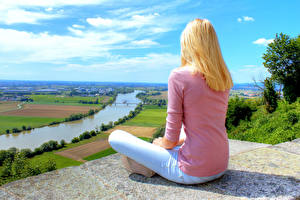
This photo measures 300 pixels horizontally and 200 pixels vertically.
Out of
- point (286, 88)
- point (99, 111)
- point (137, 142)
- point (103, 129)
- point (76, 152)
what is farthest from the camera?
point (99, 111)

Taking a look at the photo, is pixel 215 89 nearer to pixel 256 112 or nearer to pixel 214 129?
pixel 214 129

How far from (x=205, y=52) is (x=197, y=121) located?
1.56 ft

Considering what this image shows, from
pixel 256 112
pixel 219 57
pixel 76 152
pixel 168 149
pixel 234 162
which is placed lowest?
pixel 76 152

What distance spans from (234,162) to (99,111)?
58990 millimetres

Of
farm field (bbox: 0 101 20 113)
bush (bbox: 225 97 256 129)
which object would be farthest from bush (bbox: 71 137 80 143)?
farm field (bbox: 0 101 20 113)

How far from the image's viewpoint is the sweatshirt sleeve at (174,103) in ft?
4.78

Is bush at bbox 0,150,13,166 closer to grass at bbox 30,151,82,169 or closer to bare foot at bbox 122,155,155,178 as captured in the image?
grass at bbox 30,151,82,169

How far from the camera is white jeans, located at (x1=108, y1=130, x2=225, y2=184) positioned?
5.33ft

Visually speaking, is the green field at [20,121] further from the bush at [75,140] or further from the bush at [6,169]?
the bush at [6,169]

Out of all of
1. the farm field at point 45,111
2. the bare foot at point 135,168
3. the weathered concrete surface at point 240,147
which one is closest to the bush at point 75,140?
the farm field at point 45,111

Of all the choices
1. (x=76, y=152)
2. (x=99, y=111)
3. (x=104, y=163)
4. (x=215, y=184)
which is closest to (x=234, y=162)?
(x=215, y=184)

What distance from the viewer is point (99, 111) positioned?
59.2m

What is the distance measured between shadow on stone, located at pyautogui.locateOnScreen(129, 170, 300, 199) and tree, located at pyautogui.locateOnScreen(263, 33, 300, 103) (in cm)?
1520

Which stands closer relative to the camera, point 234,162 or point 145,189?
point 145,189
